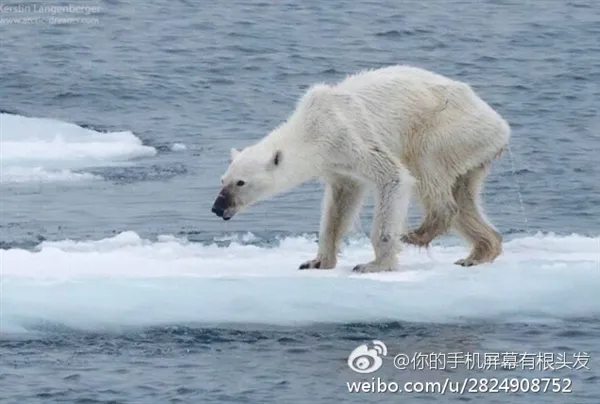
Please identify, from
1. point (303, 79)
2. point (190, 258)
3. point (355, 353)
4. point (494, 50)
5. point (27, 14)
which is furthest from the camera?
point (27, 14)

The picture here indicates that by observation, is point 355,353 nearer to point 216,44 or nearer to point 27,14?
point 216,44

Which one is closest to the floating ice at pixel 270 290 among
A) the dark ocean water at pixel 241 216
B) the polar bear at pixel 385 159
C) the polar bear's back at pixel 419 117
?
the dark ocean water at pixel 241 216

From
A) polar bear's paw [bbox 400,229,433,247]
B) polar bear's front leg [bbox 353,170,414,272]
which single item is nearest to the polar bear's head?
polar bear's front leg [bbox 353,170,414,272]

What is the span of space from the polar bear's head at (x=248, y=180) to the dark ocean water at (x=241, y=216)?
53cm

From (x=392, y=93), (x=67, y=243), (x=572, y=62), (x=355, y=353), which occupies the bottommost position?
(x=355, y=353)

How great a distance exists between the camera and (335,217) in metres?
11.8

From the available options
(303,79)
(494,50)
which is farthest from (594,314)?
(494,50)

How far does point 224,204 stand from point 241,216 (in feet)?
12.9

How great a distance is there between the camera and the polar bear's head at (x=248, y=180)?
440 inches

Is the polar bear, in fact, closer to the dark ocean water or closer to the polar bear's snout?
the polar bear's snout

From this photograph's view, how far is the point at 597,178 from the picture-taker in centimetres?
1708

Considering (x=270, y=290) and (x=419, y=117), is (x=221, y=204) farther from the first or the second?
(x=419, y=117)

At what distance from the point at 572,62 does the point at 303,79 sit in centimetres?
394

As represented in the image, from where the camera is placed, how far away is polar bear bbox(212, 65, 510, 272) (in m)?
11.3
